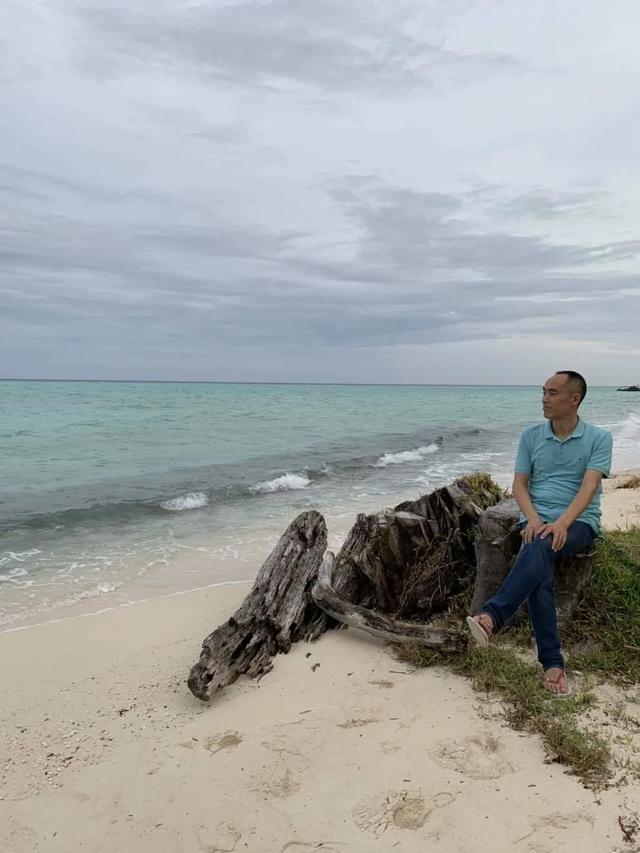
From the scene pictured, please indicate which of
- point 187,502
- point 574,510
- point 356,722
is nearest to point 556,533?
point 574,510

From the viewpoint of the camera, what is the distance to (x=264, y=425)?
33344 mm

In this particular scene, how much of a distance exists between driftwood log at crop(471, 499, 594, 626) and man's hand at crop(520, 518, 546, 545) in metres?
0.37

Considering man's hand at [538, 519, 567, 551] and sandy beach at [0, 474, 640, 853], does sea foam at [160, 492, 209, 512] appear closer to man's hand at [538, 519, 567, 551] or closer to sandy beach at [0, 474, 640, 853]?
sandy beach at [0, 474, 640, 853]

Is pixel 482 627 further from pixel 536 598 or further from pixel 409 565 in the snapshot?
pixel 409 565

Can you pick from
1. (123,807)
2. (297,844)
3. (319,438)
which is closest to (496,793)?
(297,844)

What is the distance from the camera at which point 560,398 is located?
4.76m

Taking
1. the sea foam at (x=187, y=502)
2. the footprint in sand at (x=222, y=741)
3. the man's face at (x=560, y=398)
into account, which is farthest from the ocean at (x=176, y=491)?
the man's face at (x=560, y=398)

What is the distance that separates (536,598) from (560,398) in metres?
1.54

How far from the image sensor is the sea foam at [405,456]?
20297 millimetres

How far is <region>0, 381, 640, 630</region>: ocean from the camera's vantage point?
8422 mm

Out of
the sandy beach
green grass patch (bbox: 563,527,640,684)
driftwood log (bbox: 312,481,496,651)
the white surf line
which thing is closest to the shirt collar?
green grass patch (bbox: 563,527,640,684)

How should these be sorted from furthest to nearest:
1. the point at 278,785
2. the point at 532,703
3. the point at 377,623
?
the point at 377,623, the point at 532,703, the point at 278,785

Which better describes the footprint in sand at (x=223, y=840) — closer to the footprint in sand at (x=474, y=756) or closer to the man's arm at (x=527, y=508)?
the footprint in sand at (x=474, y=756)

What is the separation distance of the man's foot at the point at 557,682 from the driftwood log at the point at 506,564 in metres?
0.77
